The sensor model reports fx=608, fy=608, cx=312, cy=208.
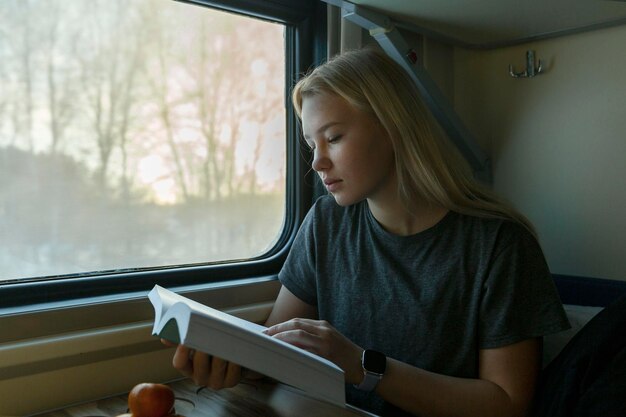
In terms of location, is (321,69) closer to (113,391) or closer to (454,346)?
(454,346)

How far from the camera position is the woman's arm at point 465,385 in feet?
→ 3.84

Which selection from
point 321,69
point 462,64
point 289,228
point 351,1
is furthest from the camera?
point 462,64

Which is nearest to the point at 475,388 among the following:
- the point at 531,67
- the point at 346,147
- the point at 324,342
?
the point at 324,342

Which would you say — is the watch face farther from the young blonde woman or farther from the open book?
the open book

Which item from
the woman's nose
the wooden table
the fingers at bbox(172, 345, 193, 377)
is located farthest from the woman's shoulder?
the fingers at bbox(172, 345, 193, 377)

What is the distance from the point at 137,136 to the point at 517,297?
3.14 ft

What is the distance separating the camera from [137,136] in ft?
4.91

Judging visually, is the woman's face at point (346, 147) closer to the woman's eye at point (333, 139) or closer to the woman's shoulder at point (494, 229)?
the woman's eye at point (333, 139)

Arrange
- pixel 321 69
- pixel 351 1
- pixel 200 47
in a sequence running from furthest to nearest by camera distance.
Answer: pixel 200 47, pixel 351 1, pixel 321 69

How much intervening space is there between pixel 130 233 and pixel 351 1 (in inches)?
31.5

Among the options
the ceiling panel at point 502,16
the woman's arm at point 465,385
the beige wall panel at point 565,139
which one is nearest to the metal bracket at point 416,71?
the ceiling panel at point 502,16

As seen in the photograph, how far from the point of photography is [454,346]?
4.35 ft

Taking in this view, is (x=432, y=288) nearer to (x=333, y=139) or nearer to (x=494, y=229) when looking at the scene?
(x=494, y=229)

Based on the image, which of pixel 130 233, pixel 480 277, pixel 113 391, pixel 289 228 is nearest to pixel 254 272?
pixel 289 228
